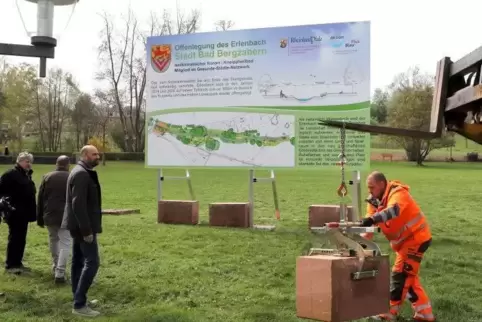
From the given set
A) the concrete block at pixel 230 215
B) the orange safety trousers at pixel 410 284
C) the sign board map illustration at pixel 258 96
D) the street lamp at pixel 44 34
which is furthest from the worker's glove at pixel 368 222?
the concrete block at pixel 230 215

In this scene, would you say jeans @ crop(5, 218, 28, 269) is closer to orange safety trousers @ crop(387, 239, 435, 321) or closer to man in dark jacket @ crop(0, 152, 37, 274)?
man in dark jacket @ crop(0, 152, 37, 274)

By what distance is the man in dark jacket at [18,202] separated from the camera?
8.62 m

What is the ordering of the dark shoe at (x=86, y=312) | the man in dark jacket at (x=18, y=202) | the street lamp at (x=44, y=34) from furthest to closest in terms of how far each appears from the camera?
the man in dark jacket at (x=18, y=202) → the dark shoe at (x=86, y=312) → the street lamp at (x=44, y=34)

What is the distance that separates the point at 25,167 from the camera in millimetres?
8734

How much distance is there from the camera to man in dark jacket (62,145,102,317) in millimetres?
6621

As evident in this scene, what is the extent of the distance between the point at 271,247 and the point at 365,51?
483cm

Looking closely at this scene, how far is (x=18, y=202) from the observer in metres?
8.71

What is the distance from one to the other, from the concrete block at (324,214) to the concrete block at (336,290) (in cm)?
772

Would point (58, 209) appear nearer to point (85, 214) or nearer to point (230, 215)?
point (85, 214)

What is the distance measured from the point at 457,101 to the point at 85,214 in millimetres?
4184

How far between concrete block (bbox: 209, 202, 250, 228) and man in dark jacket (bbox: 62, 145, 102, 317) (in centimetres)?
705

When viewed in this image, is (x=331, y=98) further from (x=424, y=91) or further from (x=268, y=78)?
(x=424, y=91)

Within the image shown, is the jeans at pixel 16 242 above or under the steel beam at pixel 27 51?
under

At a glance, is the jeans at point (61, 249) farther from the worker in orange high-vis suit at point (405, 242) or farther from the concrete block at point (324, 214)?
the concrete block at point (324, 214)
